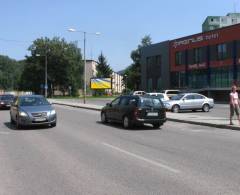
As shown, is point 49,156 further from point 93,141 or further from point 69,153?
point 93,141

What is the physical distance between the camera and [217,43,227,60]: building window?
201 ft

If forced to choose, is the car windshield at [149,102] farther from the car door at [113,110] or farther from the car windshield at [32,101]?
the car windshield at [32,101]

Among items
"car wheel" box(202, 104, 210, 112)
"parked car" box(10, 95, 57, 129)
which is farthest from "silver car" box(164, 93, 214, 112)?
"parked car" box(10, 95, 57, 129)

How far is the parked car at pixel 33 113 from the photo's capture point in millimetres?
19875

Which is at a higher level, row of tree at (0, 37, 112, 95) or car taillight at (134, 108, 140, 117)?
row of tree at (0, 37, 112, 95)

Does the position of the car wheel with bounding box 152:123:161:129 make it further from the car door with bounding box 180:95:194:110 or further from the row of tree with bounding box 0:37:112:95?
the row of tree with bounding box 0:37:112:95

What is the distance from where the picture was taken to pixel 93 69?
564ft

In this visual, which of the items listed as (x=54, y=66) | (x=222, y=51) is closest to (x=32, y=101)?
(x=222, y=51)

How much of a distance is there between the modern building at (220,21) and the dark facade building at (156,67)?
2268 inches

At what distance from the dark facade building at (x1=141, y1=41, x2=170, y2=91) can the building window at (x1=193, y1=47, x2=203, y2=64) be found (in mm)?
7956

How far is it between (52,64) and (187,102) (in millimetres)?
74708

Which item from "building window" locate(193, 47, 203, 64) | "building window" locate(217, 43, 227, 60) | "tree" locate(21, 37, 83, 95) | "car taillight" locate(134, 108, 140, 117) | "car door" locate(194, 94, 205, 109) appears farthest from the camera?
"tree" locate(21, 37, 83, 95)

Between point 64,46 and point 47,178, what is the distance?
101172mm

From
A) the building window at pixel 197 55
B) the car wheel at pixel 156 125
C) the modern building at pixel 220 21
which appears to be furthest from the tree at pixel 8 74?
the car wheel at pixel 156 125
